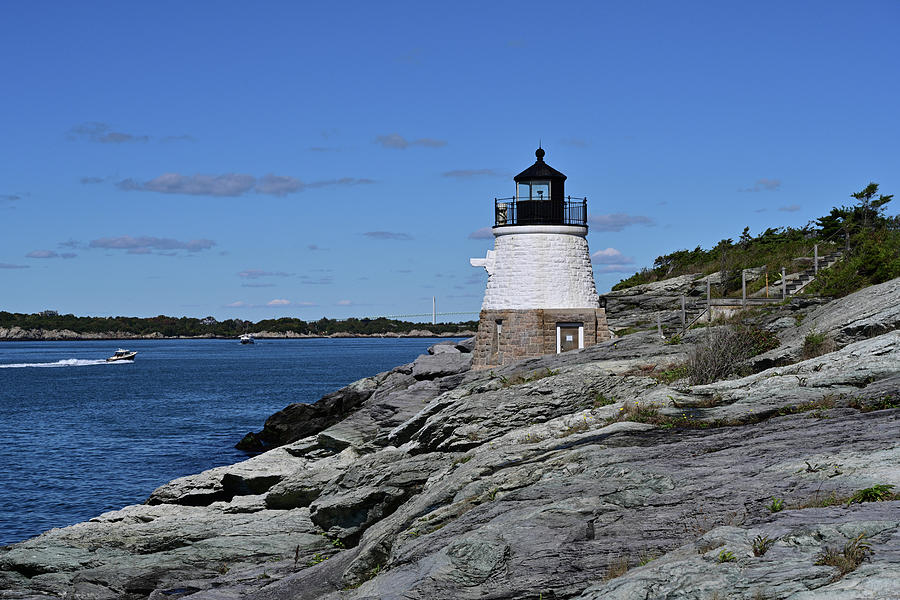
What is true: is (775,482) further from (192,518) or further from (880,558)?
(192,518)

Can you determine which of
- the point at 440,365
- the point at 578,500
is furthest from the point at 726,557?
the point at 440,365

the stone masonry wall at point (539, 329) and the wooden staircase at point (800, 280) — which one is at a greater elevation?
the wooden staircase at point (800, 280)

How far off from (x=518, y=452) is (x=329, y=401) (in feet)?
90.2

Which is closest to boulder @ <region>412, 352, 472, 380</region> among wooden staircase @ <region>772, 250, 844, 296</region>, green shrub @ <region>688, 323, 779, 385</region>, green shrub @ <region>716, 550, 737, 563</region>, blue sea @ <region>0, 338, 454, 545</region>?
blue sea @ <region>0, 338, 454, 545</region>

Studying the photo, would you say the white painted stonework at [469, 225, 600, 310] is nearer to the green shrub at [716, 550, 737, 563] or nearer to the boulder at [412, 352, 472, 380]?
the boulder at [412, 352, 472, 380]

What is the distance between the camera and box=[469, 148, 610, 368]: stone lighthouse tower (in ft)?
107

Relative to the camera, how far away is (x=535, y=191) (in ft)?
109

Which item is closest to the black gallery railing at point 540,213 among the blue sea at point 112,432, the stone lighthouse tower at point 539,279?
the stone lighthouse tower at point 539,279

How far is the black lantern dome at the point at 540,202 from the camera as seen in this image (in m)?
33.0

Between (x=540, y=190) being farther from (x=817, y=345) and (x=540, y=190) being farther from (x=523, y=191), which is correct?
(x=817, y=345)

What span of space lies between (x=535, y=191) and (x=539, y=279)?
11.6 feet

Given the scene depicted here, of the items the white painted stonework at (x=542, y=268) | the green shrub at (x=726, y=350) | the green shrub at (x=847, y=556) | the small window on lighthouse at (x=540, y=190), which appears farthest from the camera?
the small window on lighthouse at (x=540, y=190)

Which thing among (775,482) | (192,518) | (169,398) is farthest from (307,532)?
(169,398)

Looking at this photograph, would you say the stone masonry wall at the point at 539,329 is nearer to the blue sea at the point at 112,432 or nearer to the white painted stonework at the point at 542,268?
the white painted stonework at the point at 542,268
